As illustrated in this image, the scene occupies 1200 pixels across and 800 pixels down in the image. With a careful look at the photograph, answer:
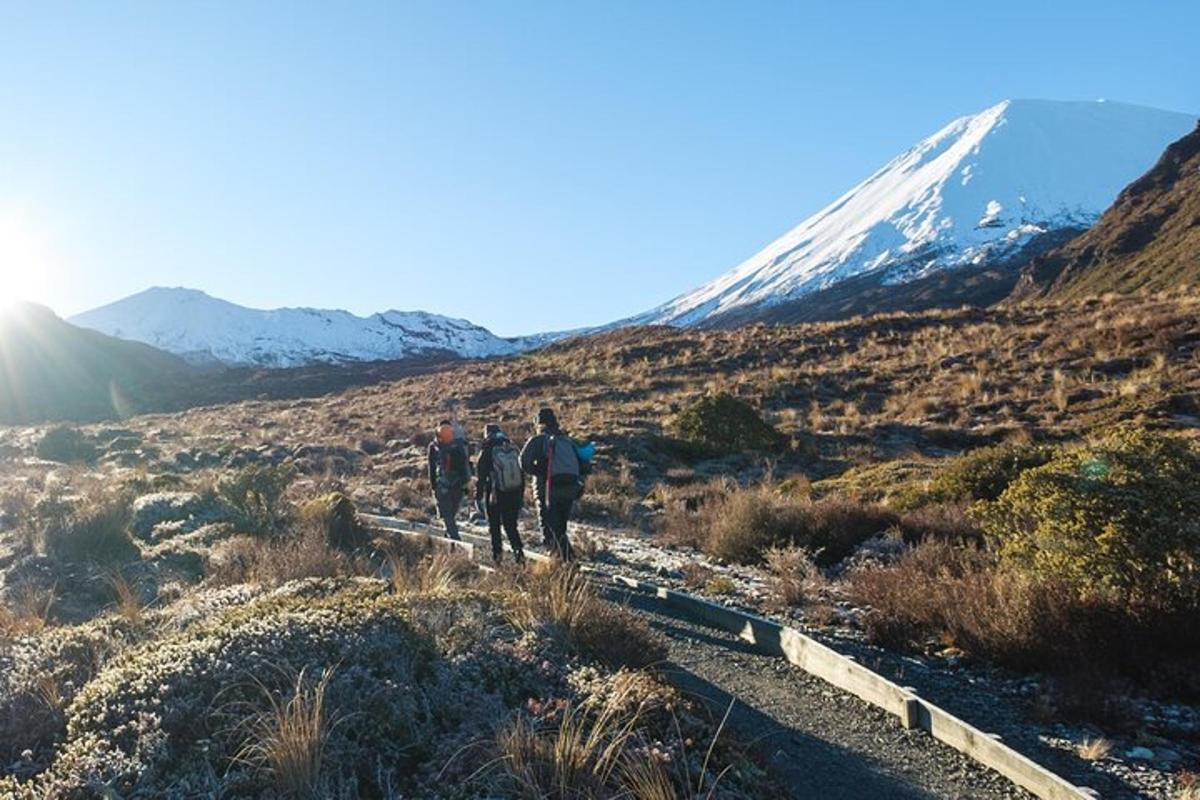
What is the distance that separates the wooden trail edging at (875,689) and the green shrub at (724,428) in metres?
12.2

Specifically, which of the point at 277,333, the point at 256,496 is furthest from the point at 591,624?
the point at 277,333

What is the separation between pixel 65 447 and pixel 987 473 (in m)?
30.8

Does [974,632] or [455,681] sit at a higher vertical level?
[455,681]

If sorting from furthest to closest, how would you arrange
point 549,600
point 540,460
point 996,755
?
point 540,460, point 549,600, point 996,755

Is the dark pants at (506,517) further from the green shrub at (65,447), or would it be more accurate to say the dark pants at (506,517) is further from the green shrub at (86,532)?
the green shrub at (65,447)

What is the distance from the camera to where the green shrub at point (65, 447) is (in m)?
29.7

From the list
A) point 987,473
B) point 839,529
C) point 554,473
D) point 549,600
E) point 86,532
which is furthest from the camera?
point 86,532

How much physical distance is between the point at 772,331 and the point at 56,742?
1531 inches

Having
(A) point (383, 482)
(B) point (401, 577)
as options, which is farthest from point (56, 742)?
(A) point (383, 482)

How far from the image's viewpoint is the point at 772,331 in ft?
136

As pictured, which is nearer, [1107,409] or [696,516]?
[696,516]

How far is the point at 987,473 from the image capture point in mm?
11617

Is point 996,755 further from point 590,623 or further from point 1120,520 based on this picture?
point 590,623

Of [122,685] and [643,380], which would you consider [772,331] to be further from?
[122,685]
